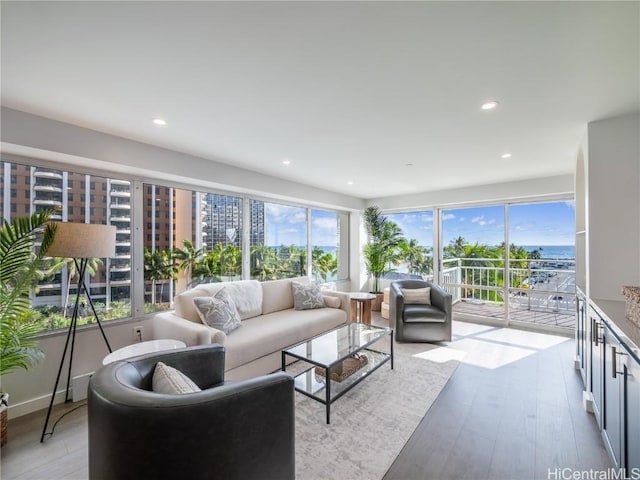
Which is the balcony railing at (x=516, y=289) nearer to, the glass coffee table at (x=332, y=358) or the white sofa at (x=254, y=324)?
the white sofa at (x=254, y=324)

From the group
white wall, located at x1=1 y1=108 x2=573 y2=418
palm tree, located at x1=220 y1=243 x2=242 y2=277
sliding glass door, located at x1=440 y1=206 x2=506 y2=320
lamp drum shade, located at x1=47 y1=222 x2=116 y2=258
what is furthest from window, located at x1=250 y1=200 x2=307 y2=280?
sliding glass door, located at x1=440 y1=206 x2=506 y2=320

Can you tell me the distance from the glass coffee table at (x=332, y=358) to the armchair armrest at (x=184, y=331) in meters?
0.63

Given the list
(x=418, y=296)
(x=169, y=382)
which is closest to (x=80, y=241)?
(x=169, y=382)

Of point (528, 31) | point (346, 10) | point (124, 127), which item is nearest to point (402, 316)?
point (528, 31)

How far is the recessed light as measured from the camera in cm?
204

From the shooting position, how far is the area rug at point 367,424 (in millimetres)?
1739

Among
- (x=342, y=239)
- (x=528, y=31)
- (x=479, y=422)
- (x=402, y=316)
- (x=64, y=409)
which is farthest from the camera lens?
(x=342, y=239)

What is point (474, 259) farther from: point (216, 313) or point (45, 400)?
point (45, 400)

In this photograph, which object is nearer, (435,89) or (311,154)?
(435,89)

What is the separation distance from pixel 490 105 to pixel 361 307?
122 inches

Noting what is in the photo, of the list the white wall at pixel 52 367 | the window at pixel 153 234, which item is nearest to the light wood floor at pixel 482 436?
the white wall at pixel 52 367

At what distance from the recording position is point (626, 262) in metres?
2.21

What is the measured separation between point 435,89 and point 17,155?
11.0 feet

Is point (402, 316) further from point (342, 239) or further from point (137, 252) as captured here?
point (137, 252)
